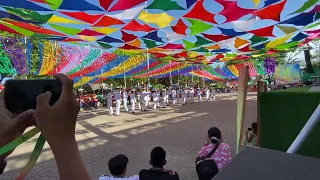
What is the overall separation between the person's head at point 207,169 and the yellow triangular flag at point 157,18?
4.81 meters

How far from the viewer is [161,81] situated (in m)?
38.9

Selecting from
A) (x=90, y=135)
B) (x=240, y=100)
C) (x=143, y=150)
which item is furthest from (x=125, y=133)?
(x=240, y=100)

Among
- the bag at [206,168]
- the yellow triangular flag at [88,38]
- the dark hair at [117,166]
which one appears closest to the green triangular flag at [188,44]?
the yellow triangular flag at [88,38]

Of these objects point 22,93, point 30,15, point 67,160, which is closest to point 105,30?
point 30,15

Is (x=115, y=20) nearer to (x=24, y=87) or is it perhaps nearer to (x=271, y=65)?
(x=24, y=87)

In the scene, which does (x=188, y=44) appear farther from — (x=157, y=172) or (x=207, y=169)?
(x=157, y=172)

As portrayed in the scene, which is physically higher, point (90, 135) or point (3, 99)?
point (3, 99)

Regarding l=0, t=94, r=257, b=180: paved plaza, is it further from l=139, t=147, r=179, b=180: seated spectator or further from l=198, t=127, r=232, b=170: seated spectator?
l=139, t=147, r=179, b=180: seated spectator

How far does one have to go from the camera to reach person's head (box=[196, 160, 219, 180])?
2.99m

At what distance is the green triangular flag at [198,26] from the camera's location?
7852mm

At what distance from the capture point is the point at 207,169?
3035 millimetres

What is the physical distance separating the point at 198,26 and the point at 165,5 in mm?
2303

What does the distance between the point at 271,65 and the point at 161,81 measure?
1864 centimetres

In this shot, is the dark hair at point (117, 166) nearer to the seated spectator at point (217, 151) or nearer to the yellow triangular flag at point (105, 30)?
the seated spectator at point (217, 151)
